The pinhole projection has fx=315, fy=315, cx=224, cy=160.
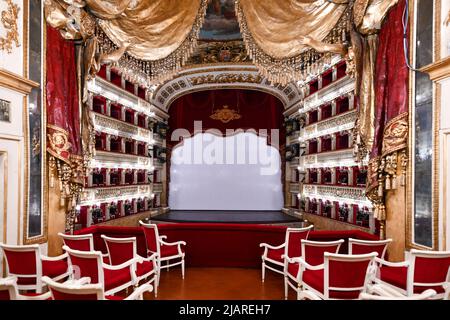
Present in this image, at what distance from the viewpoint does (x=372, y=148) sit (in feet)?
17.1

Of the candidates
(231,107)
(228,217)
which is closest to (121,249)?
(228,217)

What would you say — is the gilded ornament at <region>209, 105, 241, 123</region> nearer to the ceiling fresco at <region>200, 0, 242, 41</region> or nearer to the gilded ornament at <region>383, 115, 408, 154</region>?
the ceiling fresco at <region>200, 0, 242, 41</region>

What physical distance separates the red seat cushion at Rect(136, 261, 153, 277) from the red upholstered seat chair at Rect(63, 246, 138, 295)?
0.36m

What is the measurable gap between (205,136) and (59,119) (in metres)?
9.00

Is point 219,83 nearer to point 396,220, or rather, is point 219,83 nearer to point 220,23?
point 220,23

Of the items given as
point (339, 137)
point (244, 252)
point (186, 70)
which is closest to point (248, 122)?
point (186, 70)

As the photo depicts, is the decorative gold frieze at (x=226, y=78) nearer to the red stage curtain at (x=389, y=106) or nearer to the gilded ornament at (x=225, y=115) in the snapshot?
the gilded ornament at (x=225, y=115)

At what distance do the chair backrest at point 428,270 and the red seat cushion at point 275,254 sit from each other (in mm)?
2223

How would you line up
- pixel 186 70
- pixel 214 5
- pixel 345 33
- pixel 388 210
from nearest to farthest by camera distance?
pixel 388 210 < pixel 345 33 < pixel 214 5 < pixel 186 70

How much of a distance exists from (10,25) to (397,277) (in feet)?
20.6

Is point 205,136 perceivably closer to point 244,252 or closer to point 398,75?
point 244,252

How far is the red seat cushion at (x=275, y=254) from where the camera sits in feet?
18.1

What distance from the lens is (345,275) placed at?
348 cm

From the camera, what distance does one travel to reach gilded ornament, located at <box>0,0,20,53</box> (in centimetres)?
443
